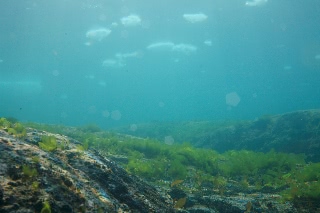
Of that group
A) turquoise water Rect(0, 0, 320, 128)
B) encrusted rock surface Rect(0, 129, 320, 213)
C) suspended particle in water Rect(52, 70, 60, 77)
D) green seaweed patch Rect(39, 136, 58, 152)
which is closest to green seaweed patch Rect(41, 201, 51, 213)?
encrusted rock surface Rect(0, 129, 320, 213)

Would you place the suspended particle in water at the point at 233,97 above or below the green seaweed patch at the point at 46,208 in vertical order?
above

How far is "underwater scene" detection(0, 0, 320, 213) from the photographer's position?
308 cm

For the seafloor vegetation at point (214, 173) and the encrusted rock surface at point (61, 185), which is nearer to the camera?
the encrusted rock surface at point (61, 185)

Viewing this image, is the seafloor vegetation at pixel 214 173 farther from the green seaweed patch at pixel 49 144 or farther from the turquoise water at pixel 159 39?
the turquoise water at pixel 159 39

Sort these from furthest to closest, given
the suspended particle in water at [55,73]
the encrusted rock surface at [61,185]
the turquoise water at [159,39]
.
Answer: the suspended particle in water at [55,73]
the turquoise water at [159,39]
the encrusted rock surface at [61,185]

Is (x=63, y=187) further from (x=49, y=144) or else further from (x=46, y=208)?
(x=49, y=144)

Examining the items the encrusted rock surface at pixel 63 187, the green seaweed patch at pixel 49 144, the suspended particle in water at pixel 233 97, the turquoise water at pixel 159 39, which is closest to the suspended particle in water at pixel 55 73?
the turquoise water at pixel 159 39

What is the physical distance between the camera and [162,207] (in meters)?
3.78

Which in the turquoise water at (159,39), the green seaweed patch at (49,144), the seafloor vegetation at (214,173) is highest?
the turquoise water at (159,39)

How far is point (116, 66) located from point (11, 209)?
5317 centimetres

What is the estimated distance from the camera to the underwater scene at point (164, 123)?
3.08 metres

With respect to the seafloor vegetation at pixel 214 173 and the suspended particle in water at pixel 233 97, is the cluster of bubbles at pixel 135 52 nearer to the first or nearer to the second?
the seafloor vegetation at pixel 214 173

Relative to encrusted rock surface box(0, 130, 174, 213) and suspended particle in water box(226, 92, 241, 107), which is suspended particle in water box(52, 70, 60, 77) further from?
suspended particle in water box(226, 92, 241, 107)

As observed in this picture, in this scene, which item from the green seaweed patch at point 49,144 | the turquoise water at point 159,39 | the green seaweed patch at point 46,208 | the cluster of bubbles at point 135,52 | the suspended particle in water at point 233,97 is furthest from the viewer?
the suspended particle in water at point 233,97
